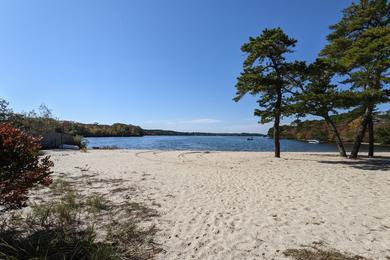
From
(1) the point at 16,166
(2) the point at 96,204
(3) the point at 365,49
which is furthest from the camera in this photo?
(3) the point at 365,49

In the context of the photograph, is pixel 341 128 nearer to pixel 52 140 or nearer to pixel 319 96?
pixel 319 96

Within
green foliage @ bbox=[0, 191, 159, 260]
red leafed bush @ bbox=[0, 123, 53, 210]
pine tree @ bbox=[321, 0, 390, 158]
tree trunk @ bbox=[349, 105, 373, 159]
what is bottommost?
green foliage @ bbox=[0, 191, 159, 260]

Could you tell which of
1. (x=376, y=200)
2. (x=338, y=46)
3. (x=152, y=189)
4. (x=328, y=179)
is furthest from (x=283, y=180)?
(x=338, y=46)

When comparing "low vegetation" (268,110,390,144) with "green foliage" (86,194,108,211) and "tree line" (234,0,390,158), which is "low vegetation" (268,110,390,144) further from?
"green foliage" (86,194,108,211)

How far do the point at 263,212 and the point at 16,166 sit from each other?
4932 mm

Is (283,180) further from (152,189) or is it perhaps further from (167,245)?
(167,245)

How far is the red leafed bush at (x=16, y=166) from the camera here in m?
4.32

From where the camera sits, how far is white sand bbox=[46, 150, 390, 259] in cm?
450

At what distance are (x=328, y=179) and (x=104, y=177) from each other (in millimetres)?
8518

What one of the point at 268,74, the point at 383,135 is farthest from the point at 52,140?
the point at 383,135

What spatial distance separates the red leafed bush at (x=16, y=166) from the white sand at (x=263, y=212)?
2.38m

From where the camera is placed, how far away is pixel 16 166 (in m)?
4.47

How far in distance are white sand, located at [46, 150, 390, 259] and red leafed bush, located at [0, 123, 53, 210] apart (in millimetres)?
2384

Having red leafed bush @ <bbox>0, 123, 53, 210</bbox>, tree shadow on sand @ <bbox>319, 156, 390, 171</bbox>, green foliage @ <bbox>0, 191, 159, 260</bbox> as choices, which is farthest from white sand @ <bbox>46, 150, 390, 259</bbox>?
red leafed bush @ <bbox>0, 123, 53, 210</bbox>
